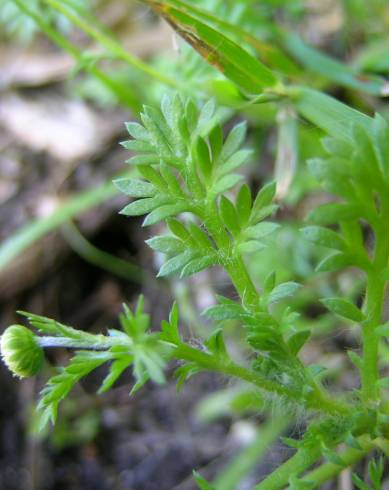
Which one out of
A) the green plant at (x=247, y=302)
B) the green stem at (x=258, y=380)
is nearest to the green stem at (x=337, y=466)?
the green plant at (x=247, y=302)

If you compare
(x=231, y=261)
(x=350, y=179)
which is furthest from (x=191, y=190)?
(x=350, y=179)

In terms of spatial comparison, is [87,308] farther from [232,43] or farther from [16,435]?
[232,43]

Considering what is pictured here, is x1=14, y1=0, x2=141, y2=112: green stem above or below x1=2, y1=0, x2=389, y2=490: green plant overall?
above

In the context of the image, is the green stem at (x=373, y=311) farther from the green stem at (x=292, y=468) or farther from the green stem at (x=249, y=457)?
the green stem at (x=249, y=457)

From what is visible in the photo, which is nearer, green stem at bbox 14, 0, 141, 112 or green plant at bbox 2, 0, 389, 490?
green plant at bbox 2, 0, 389, 490

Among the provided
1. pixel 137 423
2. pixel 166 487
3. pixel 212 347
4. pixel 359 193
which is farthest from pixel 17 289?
pixel 359 193

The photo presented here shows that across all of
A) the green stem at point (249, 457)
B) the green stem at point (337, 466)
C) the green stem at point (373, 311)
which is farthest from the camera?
the green stem at point (249, 457)

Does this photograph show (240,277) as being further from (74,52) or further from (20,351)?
(74,52)

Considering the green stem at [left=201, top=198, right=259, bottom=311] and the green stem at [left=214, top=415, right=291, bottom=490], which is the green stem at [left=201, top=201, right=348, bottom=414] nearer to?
the green stem at [left=201, top=198, right=259, bottom=311]

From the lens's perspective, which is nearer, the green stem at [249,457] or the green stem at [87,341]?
the green stem at [87,341]

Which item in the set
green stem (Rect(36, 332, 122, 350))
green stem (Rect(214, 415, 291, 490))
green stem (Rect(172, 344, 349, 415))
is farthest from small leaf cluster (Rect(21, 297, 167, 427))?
green stem (Rect(214, 415, 291, 490))
